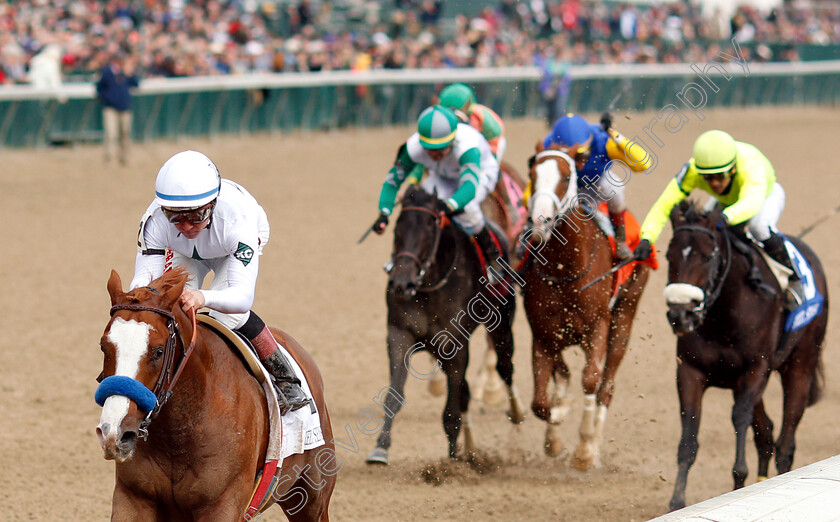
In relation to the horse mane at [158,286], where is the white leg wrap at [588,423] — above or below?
below

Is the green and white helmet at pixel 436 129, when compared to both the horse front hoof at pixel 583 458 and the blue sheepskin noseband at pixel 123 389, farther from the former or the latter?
the blue sheepskin noseband at pixel 123 389

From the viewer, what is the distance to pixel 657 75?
77.6ft

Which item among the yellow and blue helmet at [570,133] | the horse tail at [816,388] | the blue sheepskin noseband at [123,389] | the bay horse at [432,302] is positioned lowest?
the horse tail at [816,388]

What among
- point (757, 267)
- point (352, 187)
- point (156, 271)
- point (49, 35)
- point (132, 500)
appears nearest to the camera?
point (132, 500)

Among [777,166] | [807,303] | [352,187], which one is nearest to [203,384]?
[807,303]

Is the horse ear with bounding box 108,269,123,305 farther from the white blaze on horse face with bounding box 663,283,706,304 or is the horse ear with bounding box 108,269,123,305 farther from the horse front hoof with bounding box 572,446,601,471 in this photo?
the horse front hoof with bounding box 572,446,601,471

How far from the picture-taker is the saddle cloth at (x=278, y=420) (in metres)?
3.83

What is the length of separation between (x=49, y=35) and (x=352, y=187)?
5539mm

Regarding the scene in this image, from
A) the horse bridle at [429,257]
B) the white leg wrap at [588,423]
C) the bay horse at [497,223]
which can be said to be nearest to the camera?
the horse bridle at [429,257]

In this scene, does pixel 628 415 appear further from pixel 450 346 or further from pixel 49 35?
pixel 49 35

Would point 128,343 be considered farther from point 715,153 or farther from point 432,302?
point 715,153

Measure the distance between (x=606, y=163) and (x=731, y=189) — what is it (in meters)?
0.99

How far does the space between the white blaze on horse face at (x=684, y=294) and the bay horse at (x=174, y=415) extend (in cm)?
221

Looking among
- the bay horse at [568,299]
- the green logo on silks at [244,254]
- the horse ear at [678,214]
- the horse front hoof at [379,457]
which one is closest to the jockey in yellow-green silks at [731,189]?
the horse ear at [678,214]
